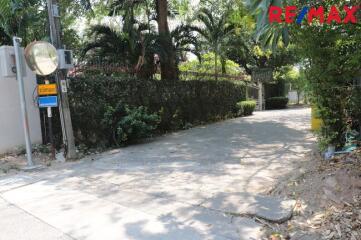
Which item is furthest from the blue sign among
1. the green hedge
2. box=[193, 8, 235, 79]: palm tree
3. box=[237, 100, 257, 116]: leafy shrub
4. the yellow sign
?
box=[237, 100, 257, 116]: leafy shrub

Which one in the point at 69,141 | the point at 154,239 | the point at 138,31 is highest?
the point at 138,31

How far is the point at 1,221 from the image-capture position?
4680 millimetres

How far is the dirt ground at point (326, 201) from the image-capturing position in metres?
3.83

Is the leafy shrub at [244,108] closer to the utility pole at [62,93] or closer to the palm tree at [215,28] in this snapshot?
the palm tree at [215,28]

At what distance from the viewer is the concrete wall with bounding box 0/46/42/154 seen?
8.93m

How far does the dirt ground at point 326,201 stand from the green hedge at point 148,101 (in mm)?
5780

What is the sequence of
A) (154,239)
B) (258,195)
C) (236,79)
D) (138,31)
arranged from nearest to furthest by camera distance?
(154,239)
(258,195)
(138,31)
(236,79)

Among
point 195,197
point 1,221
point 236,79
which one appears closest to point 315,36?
point 195,197

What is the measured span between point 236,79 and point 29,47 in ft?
44.6

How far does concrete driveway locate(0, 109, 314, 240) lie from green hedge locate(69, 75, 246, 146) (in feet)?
3.75

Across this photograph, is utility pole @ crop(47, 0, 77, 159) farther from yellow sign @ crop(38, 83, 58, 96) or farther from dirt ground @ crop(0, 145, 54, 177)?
dirt ground @ crop(0, 145, 54, 177)

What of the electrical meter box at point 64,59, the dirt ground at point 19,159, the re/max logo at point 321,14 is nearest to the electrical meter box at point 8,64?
the electrical meter box at point 64,59

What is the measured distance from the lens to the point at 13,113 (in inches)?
360

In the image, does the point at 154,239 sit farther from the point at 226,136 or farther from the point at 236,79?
the point at 236,79
